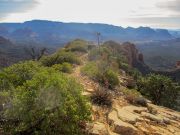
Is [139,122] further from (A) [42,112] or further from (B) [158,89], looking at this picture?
(B) [158,89]

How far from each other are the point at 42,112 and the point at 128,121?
4.78 metres

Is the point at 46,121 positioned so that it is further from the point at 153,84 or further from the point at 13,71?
the point at 153,84

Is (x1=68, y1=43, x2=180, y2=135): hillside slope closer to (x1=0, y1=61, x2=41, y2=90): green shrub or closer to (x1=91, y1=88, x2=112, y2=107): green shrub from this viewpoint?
(x1=91, y1=88, x2=112, y2=107): green shrub

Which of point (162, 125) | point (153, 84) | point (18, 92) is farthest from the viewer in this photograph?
point (153, 84)

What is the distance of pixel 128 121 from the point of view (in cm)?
1538

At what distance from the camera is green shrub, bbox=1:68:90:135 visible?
1184cm

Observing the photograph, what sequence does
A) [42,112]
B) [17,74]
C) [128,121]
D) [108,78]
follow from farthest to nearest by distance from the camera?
[108,78] → [17,74] → [128,121] → [42,112]

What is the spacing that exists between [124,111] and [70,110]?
495cm

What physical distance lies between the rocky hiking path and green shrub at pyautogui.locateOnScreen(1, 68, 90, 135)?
130 cm

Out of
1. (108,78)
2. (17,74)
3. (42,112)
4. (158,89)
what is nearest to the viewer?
(42,112)

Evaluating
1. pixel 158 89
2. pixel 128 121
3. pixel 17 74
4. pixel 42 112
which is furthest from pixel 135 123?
pixel 158 89

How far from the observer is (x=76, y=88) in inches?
560

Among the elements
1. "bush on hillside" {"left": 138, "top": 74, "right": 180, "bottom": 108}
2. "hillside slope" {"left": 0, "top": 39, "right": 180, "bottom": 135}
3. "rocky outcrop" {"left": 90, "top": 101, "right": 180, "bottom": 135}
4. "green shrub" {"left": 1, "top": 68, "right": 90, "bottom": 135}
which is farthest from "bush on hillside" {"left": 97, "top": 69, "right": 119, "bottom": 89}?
"bush on hillside" {"left": 138, "top": 74, "right": 180, "bottom": 108}

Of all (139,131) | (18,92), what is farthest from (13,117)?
(139,131)
